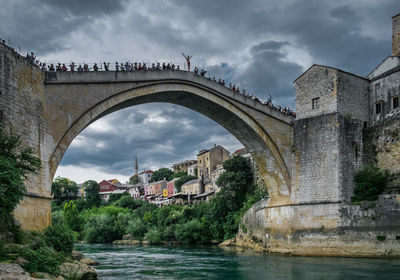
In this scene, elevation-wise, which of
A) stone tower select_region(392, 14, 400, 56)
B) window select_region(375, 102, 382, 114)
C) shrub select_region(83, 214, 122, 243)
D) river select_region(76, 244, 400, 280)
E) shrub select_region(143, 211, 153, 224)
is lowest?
shrub select_region(83, 214, 122, 243)

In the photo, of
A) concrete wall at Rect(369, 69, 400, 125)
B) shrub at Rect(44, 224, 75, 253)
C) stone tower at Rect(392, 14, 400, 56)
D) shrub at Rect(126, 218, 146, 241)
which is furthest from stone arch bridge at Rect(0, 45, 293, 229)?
shrub at Rect(126, 218, 146, 241)

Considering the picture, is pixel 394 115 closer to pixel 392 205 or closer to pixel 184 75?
pixel 392 205

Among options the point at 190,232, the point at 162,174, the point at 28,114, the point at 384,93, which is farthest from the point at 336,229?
the point at 162,174

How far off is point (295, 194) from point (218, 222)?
1187 cm

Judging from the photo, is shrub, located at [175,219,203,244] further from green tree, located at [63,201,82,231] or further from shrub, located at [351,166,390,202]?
green tree, located at [63,201,82,231]

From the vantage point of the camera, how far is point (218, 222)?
103ft

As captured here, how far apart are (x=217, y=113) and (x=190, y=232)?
13.4 metres

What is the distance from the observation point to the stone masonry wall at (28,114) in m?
13.1

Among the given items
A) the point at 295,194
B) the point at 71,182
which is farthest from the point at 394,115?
the point at 71,182

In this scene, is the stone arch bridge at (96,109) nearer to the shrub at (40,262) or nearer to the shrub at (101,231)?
the shrub at (40,262)

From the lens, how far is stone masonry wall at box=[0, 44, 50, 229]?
43.0ft

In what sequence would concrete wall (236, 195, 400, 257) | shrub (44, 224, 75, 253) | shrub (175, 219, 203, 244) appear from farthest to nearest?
shrub (175, 219, 203, 244)
concrete wall (236, 195, 400, 257)
shrub (44, 224, 75, 253)

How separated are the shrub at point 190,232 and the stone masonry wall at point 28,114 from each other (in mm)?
18276

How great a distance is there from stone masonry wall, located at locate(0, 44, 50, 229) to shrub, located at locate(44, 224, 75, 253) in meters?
0.82
